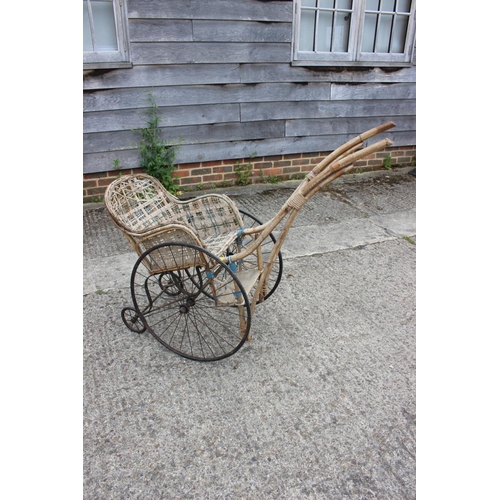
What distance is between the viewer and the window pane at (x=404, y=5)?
514 cm

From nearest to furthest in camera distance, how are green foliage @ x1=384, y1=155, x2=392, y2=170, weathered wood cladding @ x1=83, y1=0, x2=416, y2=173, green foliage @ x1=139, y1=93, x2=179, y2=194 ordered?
weathered wood cladding @ x1=83, y1=0, x2=416, y2=173
green foliage @ x1=139, y1=93, x2=179, y2=194
green foliage @ x1=384, y1=155, x2=392, y2=170

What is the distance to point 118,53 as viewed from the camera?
4.26m

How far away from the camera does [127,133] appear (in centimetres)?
453

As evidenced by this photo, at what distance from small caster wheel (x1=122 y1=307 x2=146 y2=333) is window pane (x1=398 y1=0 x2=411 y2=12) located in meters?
4.72

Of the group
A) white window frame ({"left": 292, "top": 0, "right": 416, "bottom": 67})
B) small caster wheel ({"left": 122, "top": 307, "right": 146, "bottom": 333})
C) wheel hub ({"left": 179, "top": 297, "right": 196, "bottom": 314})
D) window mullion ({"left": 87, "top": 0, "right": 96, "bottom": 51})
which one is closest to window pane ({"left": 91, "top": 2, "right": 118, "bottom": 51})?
window mullion ({"left": 87, "top": 0, "right": 96, "bottom": 51})

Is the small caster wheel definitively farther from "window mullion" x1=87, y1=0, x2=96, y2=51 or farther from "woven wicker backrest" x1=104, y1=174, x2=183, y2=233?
"window mullion" x1=87, y1=0, x2=96, y2=51

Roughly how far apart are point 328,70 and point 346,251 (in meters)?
2.44

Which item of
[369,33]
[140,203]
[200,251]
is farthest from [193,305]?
[369,33]

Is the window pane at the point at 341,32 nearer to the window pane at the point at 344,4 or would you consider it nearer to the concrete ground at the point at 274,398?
the window pane at the point at 344,4

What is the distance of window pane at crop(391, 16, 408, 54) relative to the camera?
5.24 m

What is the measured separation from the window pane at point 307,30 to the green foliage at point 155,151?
5.98 ft

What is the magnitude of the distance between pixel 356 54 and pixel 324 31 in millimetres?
460

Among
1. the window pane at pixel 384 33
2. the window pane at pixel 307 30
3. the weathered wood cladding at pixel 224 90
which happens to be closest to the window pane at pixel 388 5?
the window pane at pixel 384 33

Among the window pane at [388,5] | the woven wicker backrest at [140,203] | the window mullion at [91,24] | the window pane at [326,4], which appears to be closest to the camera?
the woven wicker backrest at [140,203]
